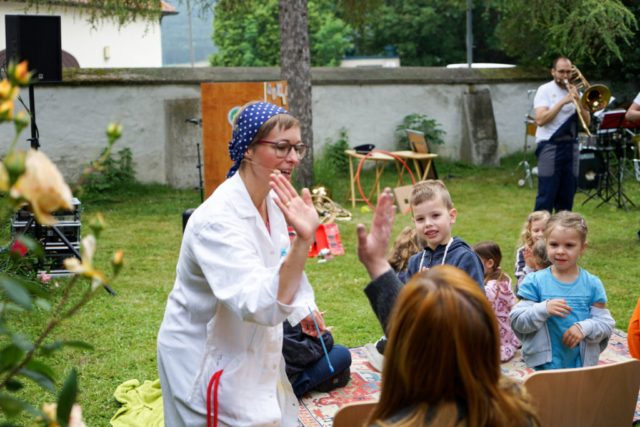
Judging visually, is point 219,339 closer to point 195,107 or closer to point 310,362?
point 310,362

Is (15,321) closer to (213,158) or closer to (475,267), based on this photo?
(475,267)

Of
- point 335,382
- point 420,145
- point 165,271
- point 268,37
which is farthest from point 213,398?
point 268,37

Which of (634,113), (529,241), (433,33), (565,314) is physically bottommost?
(565,314)

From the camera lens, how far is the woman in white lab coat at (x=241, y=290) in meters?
1.70

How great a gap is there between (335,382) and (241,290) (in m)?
2.33

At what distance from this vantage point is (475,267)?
287 centimetres

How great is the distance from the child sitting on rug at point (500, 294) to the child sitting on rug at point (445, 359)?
272 centimetres

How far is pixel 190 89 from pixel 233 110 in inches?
131

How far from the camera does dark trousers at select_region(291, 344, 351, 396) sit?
3.72m

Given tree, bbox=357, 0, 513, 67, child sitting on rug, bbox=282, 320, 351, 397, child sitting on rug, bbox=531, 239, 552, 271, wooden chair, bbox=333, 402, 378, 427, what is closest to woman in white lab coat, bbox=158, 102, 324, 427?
wooden chair, bbox=333, 402, 378, 427

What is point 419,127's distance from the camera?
513 inches

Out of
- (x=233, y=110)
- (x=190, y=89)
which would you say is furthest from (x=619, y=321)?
(x=190, y=89)

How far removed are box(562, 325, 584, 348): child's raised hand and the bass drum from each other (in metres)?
7.94

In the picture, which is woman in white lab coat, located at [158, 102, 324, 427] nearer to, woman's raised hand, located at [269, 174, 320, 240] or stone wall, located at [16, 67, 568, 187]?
woman's raised hand, located at [269, 174, 320, 240]
